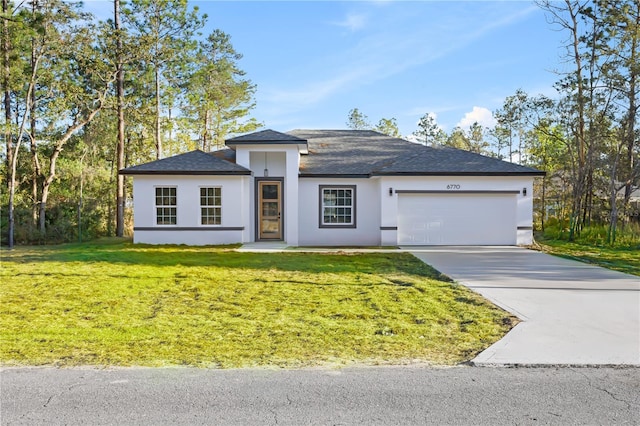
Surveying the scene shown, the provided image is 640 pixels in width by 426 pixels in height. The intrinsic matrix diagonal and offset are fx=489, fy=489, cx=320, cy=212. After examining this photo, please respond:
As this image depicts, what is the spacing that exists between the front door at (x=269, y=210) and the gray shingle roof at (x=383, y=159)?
139 cm

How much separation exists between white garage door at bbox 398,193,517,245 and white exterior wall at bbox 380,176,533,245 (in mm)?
232

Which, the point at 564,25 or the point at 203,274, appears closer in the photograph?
the point at 203,274

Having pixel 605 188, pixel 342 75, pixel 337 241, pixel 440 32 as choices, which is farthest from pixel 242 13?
pixel 605 188

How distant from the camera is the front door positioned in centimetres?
1939

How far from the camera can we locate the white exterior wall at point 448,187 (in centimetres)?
1823

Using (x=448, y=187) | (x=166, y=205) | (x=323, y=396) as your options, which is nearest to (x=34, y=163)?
(x=166, y=205)

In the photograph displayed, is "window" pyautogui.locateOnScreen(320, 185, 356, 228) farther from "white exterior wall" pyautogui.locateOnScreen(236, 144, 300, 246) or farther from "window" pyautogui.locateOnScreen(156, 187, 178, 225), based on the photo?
"window" pyautogui.locateOnScreen(156, 187, 178, 225)

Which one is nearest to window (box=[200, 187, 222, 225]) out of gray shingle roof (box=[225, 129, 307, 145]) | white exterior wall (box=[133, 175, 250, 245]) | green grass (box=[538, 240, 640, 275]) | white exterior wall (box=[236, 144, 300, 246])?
white exterior wall (box=[133, 175, 250, 245])

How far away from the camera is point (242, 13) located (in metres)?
16.6

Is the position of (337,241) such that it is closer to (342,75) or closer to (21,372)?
(342,75)

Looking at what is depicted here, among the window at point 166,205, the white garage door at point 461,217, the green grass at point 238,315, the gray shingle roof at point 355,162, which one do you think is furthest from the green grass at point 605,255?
the window at point 166,205

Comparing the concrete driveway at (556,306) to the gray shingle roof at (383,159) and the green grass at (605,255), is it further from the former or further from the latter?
the gray shingle roof at (383,159)

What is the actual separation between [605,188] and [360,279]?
18.7 metres

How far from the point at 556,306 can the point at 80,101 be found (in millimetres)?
22954
